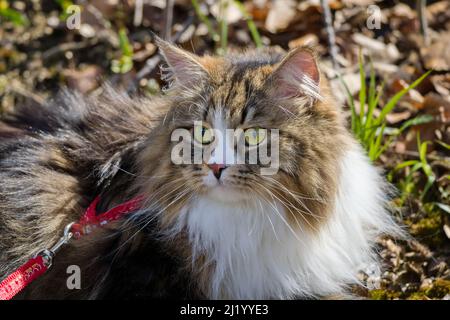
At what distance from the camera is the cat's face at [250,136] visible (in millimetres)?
2404

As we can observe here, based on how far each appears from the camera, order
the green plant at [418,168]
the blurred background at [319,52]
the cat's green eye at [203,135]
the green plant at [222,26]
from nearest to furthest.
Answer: the cat's green eye at [203,135] → the green plant at [418,168] → the blurred background at [319,52] → the green plant at [222,26]

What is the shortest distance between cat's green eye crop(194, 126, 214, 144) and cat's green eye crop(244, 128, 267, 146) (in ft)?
0.47

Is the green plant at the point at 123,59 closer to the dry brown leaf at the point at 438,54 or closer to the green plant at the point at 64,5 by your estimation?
the green plant at the point at 64,5

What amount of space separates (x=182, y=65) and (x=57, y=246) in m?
0.95

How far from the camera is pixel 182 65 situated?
2.67 metres

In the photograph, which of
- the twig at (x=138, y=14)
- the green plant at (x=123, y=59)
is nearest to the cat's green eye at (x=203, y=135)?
the green plant at (x=123, y=59)

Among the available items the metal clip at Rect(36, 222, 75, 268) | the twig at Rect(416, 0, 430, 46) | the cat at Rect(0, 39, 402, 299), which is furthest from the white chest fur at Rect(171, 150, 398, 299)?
the twig at Rect(416, 0, 430, 46)

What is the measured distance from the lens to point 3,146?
2.99 metres

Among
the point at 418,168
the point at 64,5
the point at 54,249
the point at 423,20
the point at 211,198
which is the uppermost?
the point at 64,5

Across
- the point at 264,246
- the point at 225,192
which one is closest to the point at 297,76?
the point at 225,192

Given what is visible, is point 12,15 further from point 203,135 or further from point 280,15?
point 203,135

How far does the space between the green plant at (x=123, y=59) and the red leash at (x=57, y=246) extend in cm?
187
